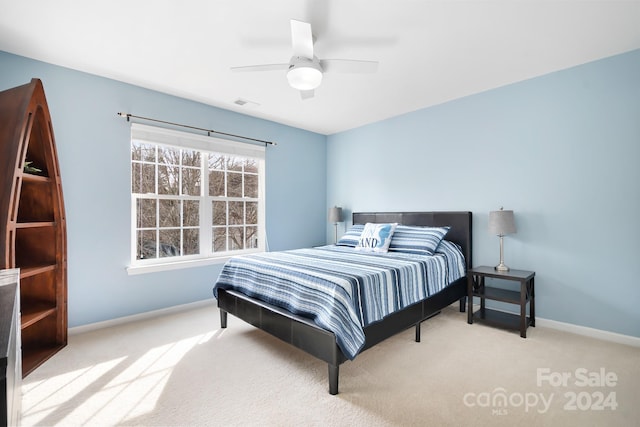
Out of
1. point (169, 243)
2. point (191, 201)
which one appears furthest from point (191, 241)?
point (191, 201)

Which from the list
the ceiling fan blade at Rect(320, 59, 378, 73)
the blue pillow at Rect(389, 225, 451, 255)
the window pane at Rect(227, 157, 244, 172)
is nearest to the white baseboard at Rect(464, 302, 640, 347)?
the blue pillow at Rect(389, 225, 451, 255)

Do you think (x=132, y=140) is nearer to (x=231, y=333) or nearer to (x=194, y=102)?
(x=194, y=102)

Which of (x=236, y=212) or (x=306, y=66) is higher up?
(x=306, y=66)

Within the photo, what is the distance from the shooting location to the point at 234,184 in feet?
13.8

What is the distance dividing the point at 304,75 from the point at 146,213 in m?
2.45

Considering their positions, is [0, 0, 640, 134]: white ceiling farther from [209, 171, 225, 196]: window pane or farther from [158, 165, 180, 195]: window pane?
[209, 171, 225, 196]: window pane

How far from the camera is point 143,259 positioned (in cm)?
342

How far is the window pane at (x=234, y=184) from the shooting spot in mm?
4147

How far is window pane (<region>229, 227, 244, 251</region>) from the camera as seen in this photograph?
165 inches

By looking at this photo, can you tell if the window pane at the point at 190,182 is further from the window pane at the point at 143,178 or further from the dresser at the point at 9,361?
the dresser at the point at 9,361

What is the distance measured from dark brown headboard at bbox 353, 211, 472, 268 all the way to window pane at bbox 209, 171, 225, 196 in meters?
2.26

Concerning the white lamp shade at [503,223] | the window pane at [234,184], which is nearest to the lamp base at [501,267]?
the white lamp shade at [503,223]

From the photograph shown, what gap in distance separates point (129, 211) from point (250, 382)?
2277 millimetres

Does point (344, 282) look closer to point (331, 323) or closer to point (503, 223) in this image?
point (331, 323)
